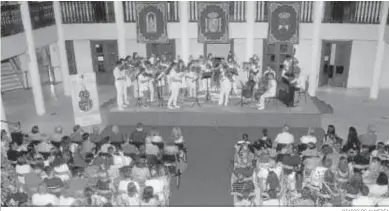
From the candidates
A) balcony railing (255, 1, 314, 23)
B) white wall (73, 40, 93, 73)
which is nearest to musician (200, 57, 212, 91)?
balcony railing (255, 1, 314, 23)

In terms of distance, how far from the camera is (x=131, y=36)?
19031 millimetres

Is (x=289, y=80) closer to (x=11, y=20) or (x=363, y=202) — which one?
(x=363, y=202)

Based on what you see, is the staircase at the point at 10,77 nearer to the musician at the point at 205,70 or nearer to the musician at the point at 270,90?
the musician at the point at 205,70

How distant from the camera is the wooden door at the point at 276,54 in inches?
774

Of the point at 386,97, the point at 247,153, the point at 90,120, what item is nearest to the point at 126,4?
the point at 90,120

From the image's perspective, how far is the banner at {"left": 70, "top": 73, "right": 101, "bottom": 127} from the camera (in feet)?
44.9

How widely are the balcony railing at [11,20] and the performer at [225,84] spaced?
7.87 m

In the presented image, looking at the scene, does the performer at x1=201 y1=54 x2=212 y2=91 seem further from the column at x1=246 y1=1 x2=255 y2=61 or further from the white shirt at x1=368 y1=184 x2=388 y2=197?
the white shirt at x1=368 y1=184 x2=388 y2=197

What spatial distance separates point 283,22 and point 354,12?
3563 mm

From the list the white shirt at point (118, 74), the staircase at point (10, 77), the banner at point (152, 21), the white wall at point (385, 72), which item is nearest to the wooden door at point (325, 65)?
the white wall at point (385, 72)

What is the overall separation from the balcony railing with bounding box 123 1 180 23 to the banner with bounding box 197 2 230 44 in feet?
4.82

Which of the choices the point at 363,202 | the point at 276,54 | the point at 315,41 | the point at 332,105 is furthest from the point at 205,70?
the point at 363,202

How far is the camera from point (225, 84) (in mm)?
14789
